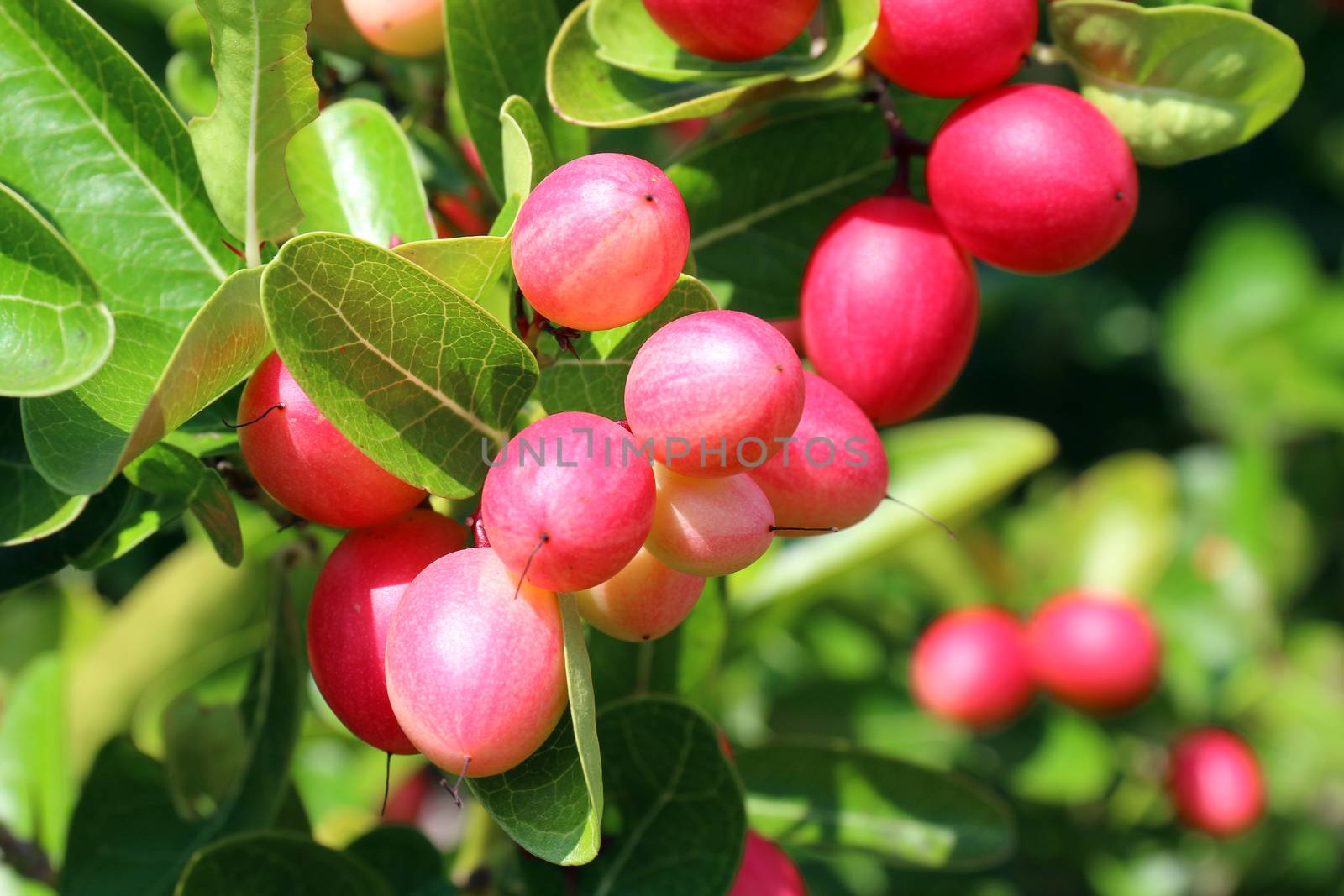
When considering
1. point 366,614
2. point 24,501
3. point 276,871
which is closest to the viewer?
point 366,614

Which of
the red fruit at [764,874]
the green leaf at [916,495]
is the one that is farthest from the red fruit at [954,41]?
the green leaf at [916,495]

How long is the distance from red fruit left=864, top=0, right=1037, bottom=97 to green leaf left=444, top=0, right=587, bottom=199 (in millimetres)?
301

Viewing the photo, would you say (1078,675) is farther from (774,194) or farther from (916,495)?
(774,194)

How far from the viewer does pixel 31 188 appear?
0.90 meters

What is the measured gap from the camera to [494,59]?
1058 mm

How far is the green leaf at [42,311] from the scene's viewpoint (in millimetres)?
728

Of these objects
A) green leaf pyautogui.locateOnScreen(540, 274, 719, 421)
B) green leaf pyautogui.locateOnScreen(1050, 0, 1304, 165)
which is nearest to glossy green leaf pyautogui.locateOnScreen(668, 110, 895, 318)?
green leaf pyautogui.locateOnScreen(1050, 0, 1304, 165)

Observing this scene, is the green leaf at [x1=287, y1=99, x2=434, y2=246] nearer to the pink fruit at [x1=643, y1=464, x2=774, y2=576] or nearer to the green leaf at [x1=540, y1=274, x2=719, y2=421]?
the green leaf at [x1=540, y1=274, x2=719, y2=421]

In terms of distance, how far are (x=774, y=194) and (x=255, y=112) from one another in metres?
0.47

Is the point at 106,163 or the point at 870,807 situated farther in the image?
the point at 870,807

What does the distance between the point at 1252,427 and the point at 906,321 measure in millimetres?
1906

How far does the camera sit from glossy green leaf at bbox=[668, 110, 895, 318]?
1.10 m

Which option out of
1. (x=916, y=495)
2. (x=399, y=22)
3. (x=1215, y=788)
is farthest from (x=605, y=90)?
(x=1215, y=788)

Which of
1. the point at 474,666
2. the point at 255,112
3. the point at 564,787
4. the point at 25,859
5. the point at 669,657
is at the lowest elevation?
the point at 25,859
